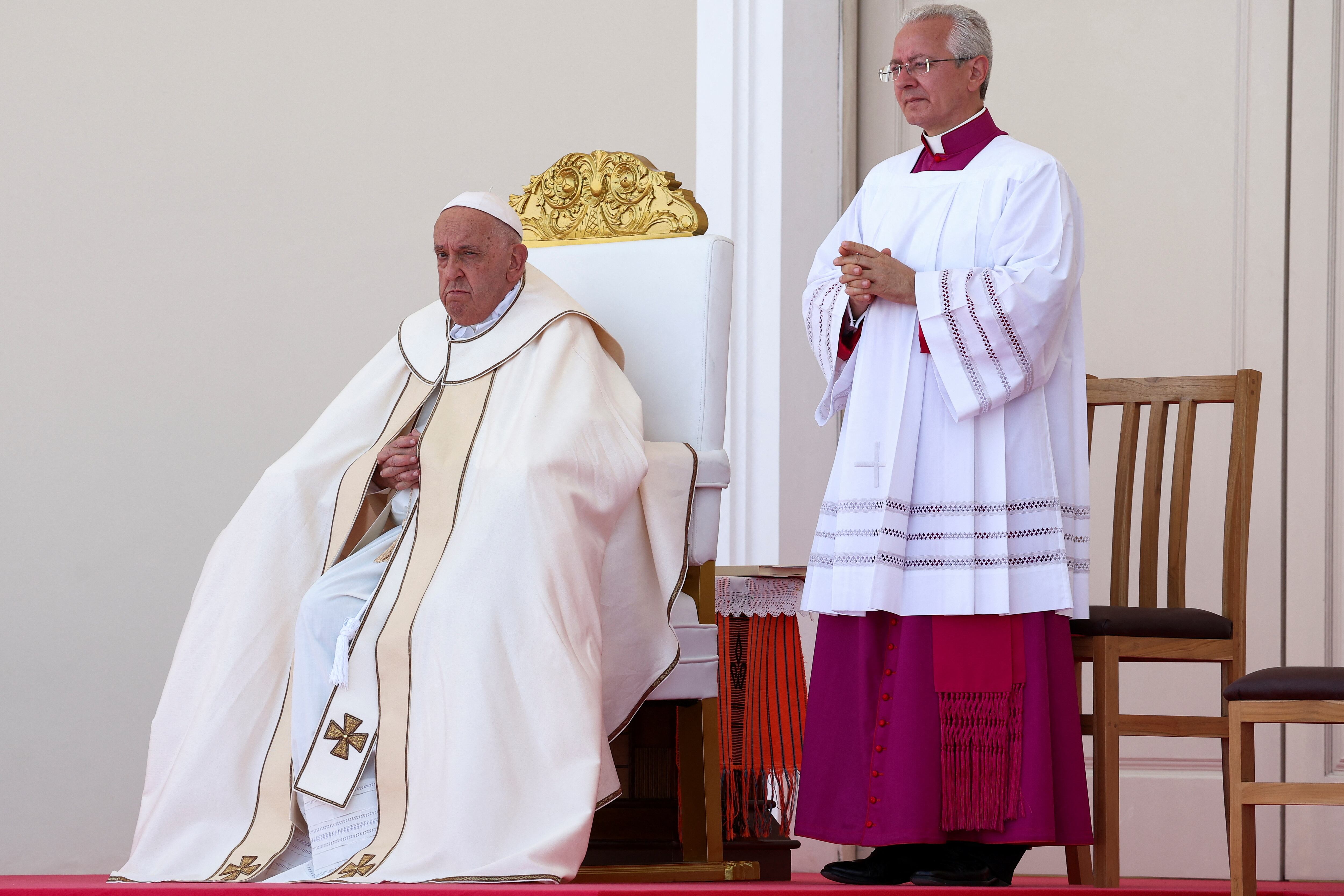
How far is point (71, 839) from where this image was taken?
4.67 m

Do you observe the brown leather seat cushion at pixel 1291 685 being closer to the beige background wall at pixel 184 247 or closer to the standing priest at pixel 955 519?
the standing priest at pixel 955 519

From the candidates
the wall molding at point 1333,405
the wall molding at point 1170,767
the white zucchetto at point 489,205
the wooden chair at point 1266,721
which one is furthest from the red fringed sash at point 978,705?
the wall molding at point 1333,405

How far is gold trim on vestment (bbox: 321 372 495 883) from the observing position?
9.25ft

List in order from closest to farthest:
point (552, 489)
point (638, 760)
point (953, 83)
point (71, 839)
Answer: point (552, 489) → point (953, 83) → point (638, 760) → point (71, 839)

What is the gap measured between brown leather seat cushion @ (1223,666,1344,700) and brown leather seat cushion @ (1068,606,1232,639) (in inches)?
25.3

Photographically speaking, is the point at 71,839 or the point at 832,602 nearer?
the point at 832,602

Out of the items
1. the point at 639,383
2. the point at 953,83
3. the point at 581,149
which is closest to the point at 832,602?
the point at 639,383

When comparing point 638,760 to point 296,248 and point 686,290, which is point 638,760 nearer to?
point 686,290

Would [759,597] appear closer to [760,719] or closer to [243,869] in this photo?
[760,719]

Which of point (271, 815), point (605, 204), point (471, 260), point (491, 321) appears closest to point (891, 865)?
point (271, 815)

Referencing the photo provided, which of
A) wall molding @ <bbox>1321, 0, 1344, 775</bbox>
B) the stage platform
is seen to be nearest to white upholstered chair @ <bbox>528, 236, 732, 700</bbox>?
the stage platform

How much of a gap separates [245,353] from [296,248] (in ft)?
1.33

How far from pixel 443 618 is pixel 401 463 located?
568 millimetres

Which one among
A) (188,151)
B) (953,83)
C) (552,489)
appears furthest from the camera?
(188,151)
